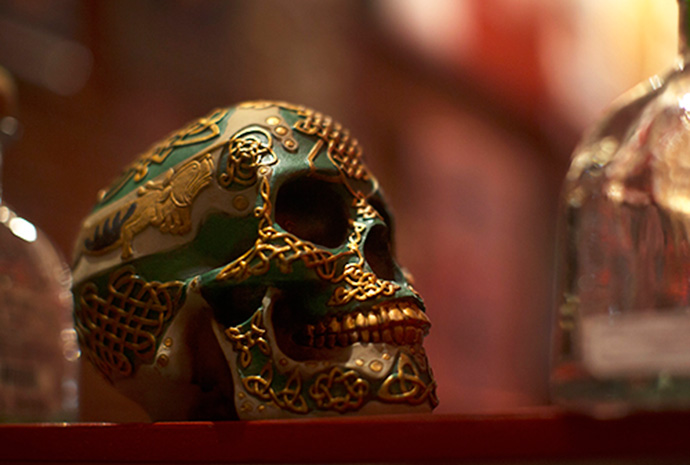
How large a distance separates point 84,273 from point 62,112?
1188 millimetres

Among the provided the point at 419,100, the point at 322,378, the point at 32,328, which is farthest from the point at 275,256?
the point at 419,100

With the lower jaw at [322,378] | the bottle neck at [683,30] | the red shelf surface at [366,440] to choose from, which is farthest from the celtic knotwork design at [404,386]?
the bottle neck at [683,30]

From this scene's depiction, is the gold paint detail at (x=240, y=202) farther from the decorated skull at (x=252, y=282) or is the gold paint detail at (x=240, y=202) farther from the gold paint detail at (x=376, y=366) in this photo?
the gold paint detail at (x=376, y=366)

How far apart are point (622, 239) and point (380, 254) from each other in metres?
0.27

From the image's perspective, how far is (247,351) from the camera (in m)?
0.78

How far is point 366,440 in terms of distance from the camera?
2.04 ft

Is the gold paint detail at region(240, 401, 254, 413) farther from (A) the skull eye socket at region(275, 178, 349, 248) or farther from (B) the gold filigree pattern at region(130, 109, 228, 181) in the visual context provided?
(B) the gold filigree pattern at region(130, 109, 228, 181)

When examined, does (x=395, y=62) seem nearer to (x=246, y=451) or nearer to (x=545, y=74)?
(x=545, y=74)

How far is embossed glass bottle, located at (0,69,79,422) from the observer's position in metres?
1.20

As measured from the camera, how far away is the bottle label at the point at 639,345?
1.72 feet

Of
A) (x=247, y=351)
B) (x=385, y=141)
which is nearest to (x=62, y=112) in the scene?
(x=385, y=141)

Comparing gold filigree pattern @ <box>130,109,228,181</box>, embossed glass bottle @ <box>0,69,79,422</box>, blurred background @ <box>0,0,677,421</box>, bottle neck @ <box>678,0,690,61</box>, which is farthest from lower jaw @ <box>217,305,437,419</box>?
blurred background @ <box>0,0,677,421</box>

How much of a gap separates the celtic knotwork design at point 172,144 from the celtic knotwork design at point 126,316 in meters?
0.11

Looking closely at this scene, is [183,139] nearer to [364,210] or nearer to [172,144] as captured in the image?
[172,144]
